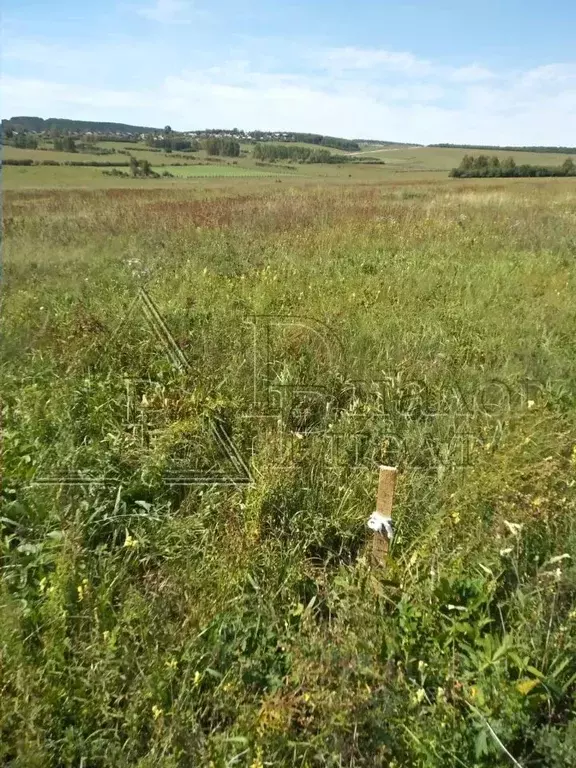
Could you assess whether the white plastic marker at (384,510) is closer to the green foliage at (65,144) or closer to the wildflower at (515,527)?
the wildflower at (515,527)

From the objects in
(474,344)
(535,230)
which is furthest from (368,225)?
(474,344)

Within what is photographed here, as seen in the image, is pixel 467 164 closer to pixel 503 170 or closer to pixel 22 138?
pixel 503 170

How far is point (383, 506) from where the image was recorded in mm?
2113

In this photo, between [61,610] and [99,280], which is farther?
[99,280]

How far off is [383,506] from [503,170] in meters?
43.5

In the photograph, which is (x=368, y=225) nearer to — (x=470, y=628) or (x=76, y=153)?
(x=470, y=628)

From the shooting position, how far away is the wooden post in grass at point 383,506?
2.05 meters

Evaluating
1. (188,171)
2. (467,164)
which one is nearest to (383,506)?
(188,171)

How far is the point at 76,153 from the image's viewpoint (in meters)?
35.8

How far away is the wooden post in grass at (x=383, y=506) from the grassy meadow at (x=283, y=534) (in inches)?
3.5

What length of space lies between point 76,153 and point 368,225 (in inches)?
1324

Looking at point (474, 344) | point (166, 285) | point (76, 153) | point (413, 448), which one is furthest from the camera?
point (76, 153)

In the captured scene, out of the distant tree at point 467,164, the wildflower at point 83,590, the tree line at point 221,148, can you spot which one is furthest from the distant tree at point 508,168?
the wildflower at point 83,590

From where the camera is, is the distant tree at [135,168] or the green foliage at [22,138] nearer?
the green foliage at [22,138]
